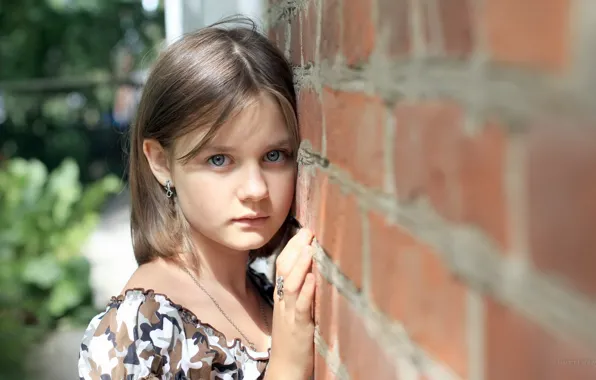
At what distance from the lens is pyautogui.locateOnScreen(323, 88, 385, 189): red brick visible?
827mm

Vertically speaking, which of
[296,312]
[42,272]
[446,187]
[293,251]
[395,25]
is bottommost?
[42,272]

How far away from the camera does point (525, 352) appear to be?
0.49 m

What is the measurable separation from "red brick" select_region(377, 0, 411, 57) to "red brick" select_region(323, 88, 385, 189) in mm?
78

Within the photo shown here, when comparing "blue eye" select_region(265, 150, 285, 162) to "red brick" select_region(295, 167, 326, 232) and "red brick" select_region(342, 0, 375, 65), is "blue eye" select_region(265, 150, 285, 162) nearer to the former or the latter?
"red brick" select_region(295, 167, 326, 232)

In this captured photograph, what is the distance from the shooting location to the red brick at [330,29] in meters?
1.02

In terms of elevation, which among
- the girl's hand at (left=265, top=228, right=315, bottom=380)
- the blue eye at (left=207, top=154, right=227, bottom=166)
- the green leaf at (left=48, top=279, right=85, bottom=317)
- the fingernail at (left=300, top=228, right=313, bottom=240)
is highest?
the blue eye at (left=207, top=154, right=227, bottom=166)

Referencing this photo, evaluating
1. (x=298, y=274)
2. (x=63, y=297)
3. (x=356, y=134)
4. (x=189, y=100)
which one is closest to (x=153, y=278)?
(x=189, y=100)

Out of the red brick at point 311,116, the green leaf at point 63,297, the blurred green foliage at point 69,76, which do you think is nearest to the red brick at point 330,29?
the red brick at point 311,116

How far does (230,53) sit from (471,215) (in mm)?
1205

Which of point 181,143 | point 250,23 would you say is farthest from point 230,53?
point 250,23

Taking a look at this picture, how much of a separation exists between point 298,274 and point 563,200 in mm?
912

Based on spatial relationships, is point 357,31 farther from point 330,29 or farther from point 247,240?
point 247,240

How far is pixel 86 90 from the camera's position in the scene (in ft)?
27.1

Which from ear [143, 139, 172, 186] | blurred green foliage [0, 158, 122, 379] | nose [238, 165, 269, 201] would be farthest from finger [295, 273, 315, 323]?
blurred green foliage [0, 158, 122, 379]
